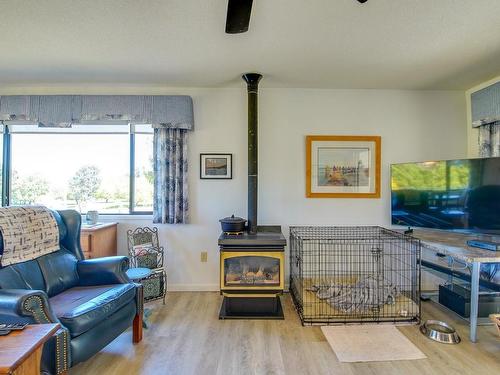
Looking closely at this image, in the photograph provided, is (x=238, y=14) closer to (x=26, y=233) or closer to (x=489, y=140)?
(x=26, y=233)

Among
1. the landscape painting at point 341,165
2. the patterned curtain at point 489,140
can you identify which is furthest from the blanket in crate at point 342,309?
the patterned curtain at point 489,140

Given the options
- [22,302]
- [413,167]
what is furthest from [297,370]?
[413,167]

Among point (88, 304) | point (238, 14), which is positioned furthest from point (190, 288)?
point (238, 14)

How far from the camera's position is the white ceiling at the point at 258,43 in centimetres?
188

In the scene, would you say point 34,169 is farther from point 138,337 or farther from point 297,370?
point 297,370

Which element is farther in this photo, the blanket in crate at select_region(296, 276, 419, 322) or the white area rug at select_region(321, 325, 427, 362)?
the blanket in crate at select_region(296, 276, 419, 322)

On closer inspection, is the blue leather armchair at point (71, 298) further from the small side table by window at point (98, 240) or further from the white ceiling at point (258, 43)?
the white ceiling at point (258, 43)

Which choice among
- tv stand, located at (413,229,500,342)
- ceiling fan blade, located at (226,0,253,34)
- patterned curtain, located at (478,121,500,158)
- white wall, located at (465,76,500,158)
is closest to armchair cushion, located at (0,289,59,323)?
ceiling fan blade, located at (226,0,253,34)

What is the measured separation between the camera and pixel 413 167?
3.05 metres

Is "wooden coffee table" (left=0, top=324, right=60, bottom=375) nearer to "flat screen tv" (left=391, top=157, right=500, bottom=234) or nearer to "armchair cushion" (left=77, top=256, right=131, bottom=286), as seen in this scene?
"armchair cushion" (left=77, top=256, right=131, bottom=286)

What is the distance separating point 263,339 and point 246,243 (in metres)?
0.84

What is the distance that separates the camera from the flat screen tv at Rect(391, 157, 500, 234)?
8.13 ft

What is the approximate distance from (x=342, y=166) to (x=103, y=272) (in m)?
2.82

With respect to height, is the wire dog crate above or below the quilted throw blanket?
below
